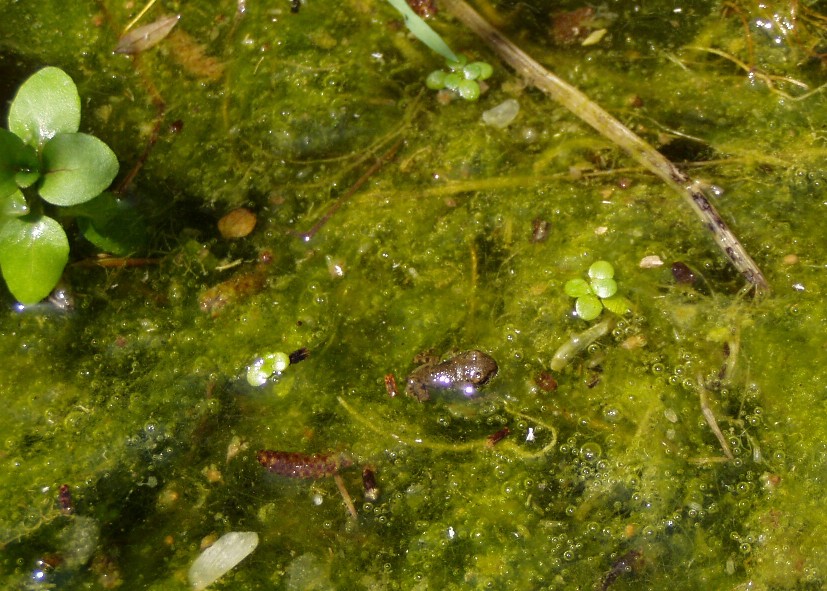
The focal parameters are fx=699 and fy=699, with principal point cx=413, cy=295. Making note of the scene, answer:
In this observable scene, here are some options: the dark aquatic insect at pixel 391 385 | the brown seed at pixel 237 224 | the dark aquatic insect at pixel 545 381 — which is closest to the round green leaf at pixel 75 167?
the brown seed at pixel 237 224

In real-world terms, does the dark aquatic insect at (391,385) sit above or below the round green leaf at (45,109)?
below

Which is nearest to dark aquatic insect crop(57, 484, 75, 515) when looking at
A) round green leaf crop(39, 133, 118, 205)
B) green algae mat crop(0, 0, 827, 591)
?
green algae mat crop(0, 0, 827, 591)

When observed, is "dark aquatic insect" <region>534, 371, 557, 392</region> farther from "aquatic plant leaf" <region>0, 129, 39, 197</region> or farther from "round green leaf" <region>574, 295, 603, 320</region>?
"aquatic plant leaf" <region>0, 129, 39, 197</region>

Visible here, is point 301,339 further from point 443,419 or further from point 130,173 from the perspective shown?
point 130,173

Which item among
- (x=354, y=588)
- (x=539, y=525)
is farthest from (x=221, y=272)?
(x=539, y=525)

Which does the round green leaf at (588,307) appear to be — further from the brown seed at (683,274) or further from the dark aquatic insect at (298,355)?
the dark aquatic insect at (298,355)

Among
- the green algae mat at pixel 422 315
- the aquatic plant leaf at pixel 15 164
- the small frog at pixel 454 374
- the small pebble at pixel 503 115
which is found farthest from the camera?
the small pebble at pixel 503 115
